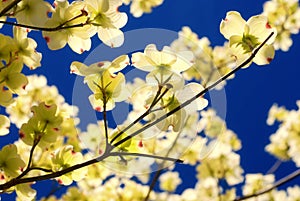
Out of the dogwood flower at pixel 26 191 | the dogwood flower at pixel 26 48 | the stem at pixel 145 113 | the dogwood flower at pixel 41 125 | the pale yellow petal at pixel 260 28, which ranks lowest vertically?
the stem at pixel 145 113

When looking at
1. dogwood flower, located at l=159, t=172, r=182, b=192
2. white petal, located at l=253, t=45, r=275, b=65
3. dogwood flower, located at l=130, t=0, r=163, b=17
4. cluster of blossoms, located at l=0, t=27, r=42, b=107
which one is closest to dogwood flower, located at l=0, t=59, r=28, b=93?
cluster of blossoms, located at l=0, t=27, r=42, b=107

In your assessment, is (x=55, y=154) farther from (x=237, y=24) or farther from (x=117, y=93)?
(x=237, y=24)

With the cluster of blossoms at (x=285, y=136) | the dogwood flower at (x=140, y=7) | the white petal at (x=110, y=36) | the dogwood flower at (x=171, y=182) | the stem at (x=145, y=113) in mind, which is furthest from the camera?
the dogwood flower at (x=171, y=182)

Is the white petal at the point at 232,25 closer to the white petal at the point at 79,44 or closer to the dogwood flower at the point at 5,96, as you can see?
the white petal at the point at 79,44

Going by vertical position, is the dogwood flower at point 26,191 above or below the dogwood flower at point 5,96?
below

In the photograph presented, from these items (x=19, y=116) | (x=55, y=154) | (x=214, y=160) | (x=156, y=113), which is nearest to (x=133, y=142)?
(x=156, y=113)

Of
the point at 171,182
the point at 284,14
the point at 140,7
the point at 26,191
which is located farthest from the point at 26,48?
the point at 171,182

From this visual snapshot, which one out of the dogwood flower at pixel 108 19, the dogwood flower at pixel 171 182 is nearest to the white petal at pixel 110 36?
the dogwood flower at pixel 108 19
